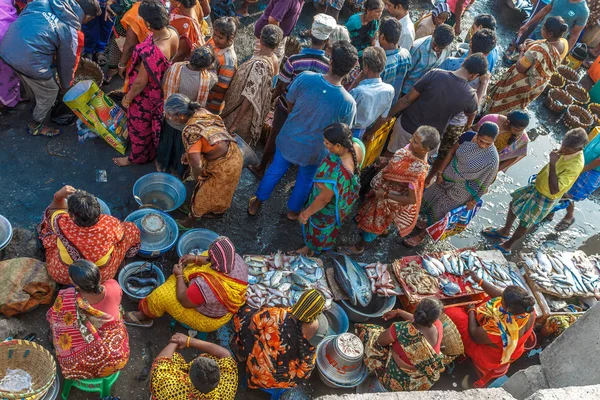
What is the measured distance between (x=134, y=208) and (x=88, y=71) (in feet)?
7.13

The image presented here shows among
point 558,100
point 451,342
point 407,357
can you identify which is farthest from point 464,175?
point 558,100

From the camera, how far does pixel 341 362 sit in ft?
15.1

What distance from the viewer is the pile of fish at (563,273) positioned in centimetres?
582

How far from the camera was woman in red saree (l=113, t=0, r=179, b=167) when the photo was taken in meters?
5.05

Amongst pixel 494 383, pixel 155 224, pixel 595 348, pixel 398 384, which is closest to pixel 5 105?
pixel 155 224

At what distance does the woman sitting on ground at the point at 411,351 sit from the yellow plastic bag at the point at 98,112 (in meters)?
3.77

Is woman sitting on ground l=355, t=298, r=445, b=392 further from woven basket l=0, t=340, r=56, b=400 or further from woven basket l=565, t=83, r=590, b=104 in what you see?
woven basket l=565, t=83, r=590, b=104

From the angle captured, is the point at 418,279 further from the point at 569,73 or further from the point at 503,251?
the point at 569,73

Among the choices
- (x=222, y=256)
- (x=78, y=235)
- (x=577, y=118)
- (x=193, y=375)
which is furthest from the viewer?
(x=577, y=118)

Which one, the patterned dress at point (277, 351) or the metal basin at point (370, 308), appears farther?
the metal basin at point (370, 308)

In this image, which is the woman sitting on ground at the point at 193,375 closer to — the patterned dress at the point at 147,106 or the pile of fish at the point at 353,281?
the pile of fish at the point at 353,281

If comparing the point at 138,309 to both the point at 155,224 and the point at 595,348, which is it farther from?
the point at 595,348

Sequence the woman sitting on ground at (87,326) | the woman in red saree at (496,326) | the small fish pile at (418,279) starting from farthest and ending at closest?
the small fish pile at (418,279)
the woman in red saree at (496,326)
the woman sitting on ground at (87,326)

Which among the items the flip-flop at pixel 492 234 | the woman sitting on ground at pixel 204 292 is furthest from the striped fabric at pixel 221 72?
the flip-flop at pixel 492 234
